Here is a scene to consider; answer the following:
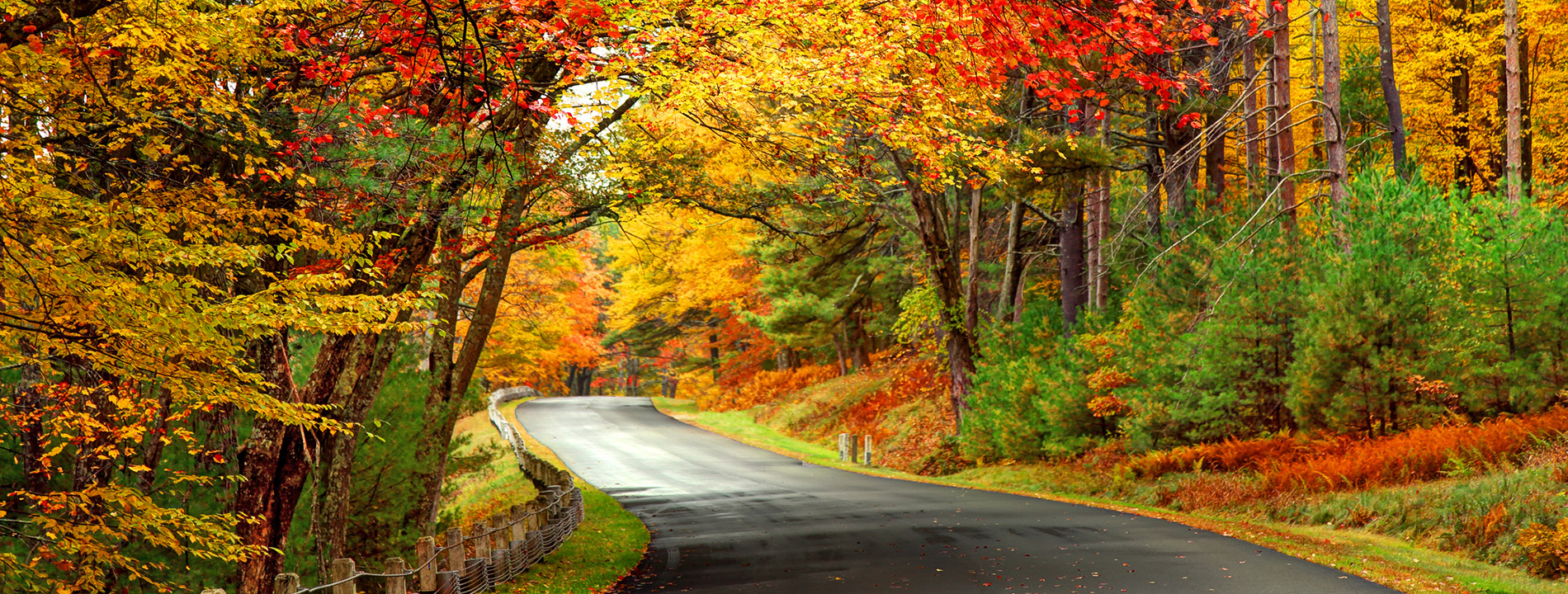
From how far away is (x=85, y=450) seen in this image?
8.45 meters

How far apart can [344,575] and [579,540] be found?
678 centimetres

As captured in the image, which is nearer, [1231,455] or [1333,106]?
[1333,106]

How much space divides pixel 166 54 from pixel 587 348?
43.7 metres

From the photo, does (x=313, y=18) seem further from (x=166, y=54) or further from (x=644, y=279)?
(x=644, y=279)

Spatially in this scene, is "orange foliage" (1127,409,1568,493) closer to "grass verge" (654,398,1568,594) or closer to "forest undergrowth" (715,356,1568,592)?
"forest undergrowth" (715,356,1568,592)

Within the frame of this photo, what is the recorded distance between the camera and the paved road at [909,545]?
31.4 ft

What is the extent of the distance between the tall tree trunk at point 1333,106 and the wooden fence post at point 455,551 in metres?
13.2

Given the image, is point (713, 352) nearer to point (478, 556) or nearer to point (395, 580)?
point (478, 556)

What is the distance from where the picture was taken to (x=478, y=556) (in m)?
10.1

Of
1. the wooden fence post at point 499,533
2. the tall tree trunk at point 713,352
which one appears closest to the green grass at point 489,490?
the wooden fence post at point 499,533

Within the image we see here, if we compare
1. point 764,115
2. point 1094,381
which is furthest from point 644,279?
point 764,115

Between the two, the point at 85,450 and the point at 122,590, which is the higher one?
the point at 85,450

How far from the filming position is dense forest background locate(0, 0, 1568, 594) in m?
6.51

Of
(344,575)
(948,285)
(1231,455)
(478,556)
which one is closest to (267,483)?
(478,556)
